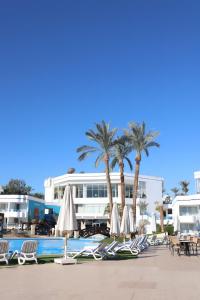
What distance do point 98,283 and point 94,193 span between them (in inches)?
2081

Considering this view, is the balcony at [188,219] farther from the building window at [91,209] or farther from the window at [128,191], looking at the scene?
the window at [128,191]

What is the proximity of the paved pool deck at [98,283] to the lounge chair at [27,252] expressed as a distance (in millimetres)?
1038

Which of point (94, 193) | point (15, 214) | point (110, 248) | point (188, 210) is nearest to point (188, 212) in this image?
Result: point (188, 210)

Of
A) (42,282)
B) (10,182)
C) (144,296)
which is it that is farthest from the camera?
(10,182)

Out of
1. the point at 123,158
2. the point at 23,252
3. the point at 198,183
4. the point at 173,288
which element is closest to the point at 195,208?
the point at 198,183

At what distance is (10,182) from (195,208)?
5544 cm

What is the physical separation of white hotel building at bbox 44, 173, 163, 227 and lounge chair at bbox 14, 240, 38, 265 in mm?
43298

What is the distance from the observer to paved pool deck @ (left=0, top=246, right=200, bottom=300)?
6.93 meters

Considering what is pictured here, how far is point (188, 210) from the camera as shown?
152 ft

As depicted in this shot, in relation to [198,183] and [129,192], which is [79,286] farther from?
[129,192]

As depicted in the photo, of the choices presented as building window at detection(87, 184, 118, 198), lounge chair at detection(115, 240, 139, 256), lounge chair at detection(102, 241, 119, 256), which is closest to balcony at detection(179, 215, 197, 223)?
building window at detection(87, 184, 118, 198)

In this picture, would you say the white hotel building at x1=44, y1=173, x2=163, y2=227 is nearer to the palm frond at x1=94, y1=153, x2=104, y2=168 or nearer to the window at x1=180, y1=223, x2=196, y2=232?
the window at x1=180, y1=223, x2=196, y2=232

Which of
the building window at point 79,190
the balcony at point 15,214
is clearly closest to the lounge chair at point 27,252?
the balcony at point 15,214

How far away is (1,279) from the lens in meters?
8.93
